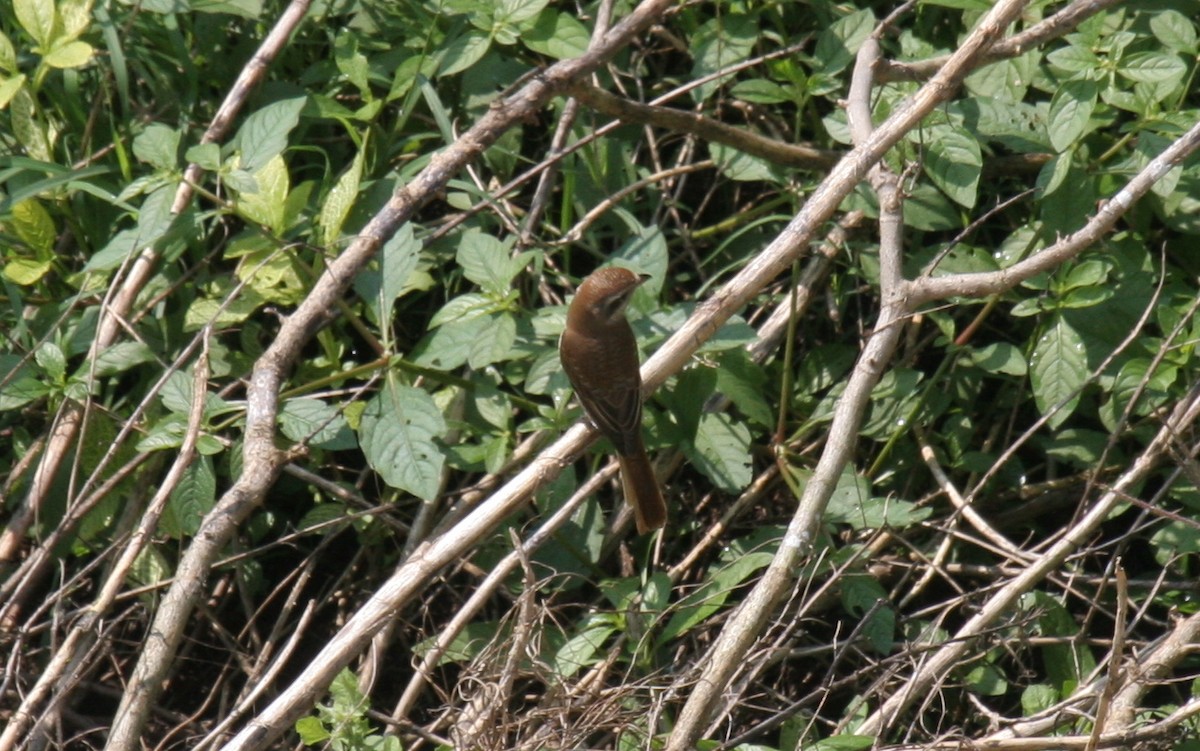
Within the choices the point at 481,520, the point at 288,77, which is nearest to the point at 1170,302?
the point at 481,520

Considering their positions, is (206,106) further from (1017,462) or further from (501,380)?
(1017,462)

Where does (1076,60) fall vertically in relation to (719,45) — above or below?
below

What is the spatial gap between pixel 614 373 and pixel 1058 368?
1382 mm

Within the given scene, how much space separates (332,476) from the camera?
475 cm

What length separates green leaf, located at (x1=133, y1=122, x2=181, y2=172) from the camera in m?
4.22

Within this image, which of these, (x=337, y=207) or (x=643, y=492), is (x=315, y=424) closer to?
(x=337, y=207)

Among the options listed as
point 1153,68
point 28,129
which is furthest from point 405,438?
point 1153,68

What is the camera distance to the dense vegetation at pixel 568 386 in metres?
3.84

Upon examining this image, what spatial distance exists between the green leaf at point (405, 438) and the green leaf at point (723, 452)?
0.87 meters

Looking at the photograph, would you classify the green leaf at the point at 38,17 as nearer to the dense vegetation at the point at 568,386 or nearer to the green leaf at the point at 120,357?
the dense vegetation at the point at 568,386

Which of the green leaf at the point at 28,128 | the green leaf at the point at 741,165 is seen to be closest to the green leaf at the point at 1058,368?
the green leaf at the point at 741,165

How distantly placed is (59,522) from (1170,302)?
3701 millimetres

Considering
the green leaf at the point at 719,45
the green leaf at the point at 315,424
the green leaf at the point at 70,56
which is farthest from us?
the green leaf at the point at 719,45

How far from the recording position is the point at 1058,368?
4156 millimetres
